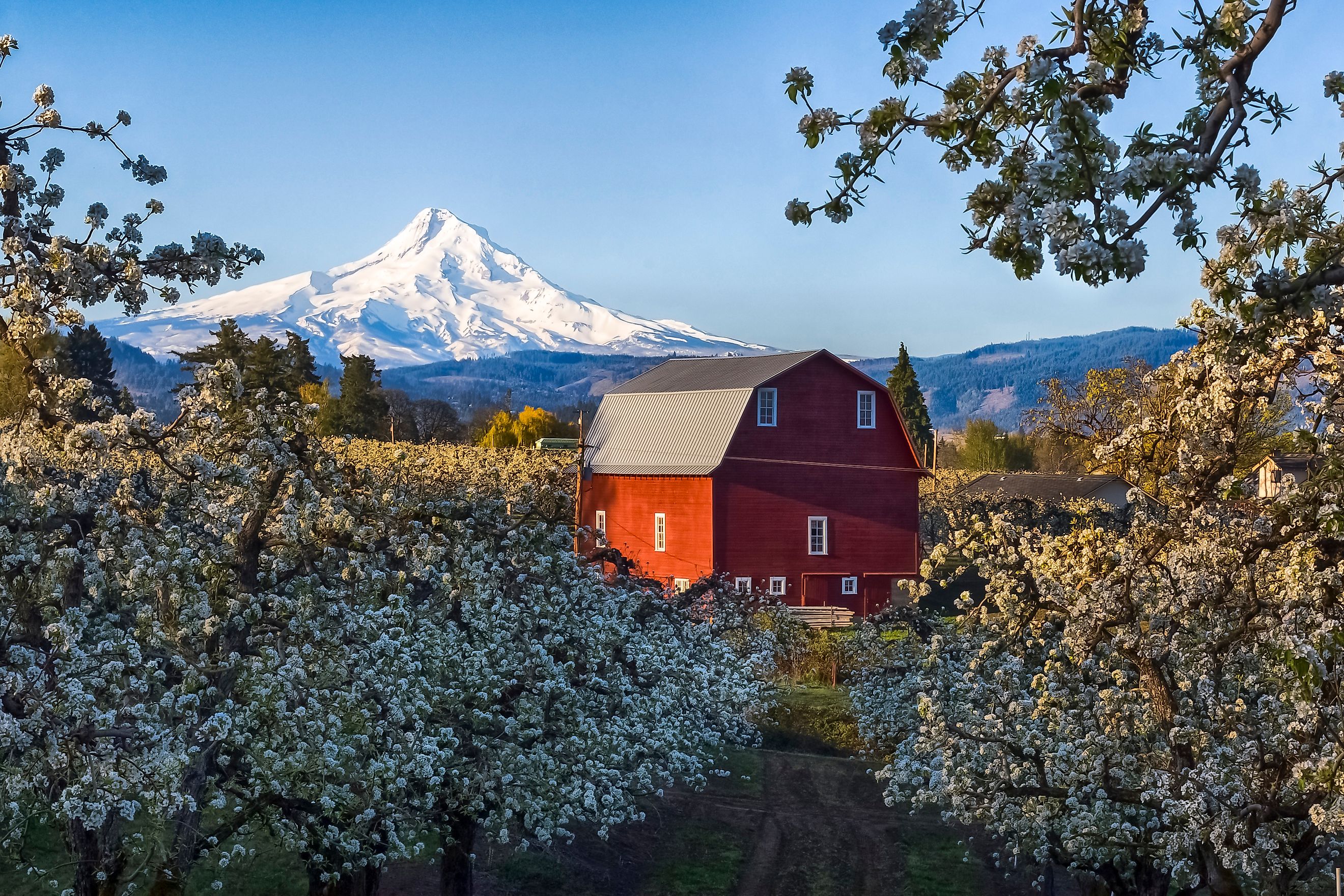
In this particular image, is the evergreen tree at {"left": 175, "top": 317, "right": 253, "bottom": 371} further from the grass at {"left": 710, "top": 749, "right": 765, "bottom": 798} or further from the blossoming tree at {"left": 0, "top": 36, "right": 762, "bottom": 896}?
the blossoming tree at {"left": 0, "top": 36, "right": 762, "bottom": 896}

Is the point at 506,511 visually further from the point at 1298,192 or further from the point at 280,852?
the point at 1298,192

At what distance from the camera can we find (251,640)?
36.6ft

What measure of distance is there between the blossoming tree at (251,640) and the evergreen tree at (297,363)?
105 feet

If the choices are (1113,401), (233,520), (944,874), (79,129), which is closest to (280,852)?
(233,520)

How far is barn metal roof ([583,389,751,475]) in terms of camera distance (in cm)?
4250

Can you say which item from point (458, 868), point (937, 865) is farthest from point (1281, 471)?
point (458, 868)

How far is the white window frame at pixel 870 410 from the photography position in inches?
1743

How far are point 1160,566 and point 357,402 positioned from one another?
61.1 meters

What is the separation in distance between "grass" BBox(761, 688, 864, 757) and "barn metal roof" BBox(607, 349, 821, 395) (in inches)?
610

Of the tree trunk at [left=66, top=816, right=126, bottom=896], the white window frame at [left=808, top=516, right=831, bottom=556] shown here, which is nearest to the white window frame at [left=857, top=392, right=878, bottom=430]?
the white window frame at [left=808, top=516, right=831, bottom=556]

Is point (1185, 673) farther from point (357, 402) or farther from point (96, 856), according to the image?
point (357, 402)

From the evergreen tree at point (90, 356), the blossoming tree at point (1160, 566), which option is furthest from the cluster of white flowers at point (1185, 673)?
the evergreen tree at point (90, 356)

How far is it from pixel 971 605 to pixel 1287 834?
6.23 meters

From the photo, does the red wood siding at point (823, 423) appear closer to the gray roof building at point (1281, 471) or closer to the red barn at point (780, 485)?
the red barn at point (780, 485)
